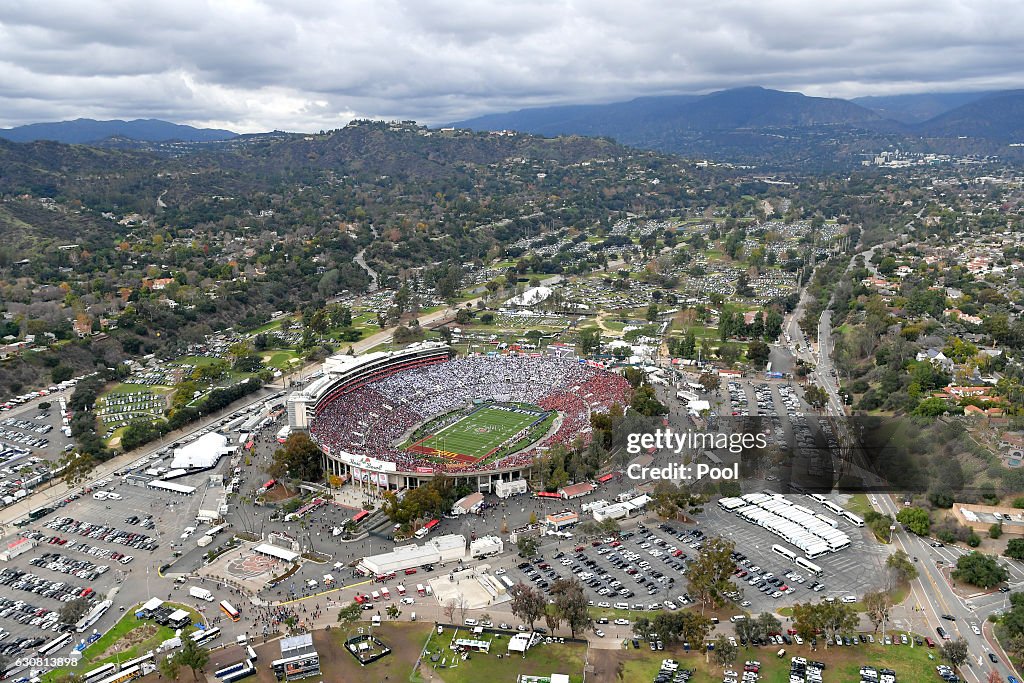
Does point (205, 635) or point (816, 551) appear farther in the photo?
point (816, 551)

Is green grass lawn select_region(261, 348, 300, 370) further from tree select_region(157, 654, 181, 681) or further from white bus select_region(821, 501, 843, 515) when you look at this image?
white bus select_region(821, 501, 843, 515)

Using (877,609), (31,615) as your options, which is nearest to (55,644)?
(31,615)

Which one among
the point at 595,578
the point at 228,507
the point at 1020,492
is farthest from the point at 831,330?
the point at 228,507

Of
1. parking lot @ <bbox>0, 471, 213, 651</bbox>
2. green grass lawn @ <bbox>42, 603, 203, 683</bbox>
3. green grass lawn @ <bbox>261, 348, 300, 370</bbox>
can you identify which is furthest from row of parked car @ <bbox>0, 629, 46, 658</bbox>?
green grass lawn @ <bbox>261, 348, 300, 370</bbox>

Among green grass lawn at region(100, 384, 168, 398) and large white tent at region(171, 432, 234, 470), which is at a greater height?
large white tent at region(171, 432, 234, 470)

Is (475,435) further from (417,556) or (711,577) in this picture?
(711,577)

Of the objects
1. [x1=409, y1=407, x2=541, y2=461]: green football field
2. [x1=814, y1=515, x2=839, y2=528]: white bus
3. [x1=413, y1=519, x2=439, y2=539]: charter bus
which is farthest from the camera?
[x1=409, y1=407, x2=541, y2=461]: green football field
